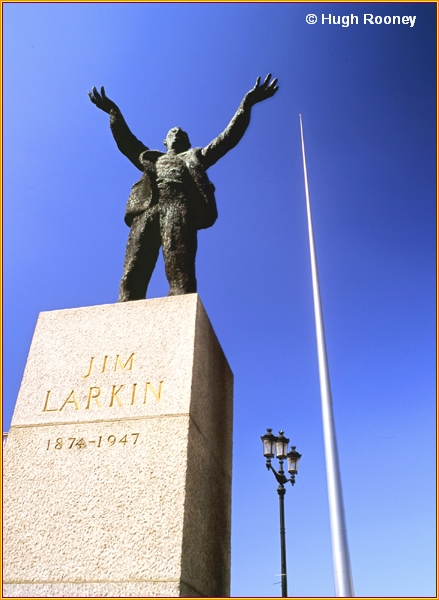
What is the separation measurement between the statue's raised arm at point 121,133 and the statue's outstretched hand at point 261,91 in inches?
54.4

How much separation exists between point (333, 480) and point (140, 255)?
2.87 metres

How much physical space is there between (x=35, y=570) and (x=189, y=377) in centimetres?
158

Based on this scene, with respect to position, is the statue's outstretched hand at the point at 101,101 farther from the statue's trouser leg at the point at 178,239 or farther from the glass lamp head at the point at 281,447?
the glass lamp head at the point at 281,447

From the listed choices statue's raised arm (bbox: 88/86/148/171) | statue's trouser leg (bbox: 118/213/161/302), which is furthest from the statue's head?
statue's trouser leg (bbox: 118/213/161/302)

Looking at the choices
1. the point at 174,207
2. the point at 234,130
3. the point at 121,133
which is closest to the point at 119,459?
the point at 174,207

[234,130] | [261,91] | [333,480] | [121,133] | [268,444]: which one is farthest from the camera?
[268,444]

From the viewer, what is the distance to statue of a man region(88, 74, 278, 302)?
15.4 feet

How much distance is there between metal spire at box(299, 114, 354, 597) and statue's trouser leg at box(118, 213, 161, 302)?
2336 mm

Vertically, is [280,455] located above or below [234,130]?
below

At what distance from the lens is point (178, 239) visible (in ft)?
15.5

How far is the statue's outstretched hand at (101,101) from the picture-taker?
19.2 ft

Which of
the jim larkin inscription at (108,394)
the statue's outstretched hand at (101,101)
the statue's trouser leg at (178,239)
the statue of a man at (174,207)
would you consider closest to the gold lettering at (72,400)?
the jim larkin inscription at (108,394)

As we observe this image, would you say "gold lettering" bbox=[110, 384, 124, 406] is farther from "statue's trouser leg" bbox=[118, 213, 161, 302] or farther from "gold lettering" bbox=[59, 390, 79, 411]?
"statue's trouser leg" bbox=[118, 213, 161, 302]

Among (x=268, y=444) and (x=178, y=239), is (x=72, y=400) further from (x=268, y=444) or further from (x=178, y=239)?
(x=268, y=444)
